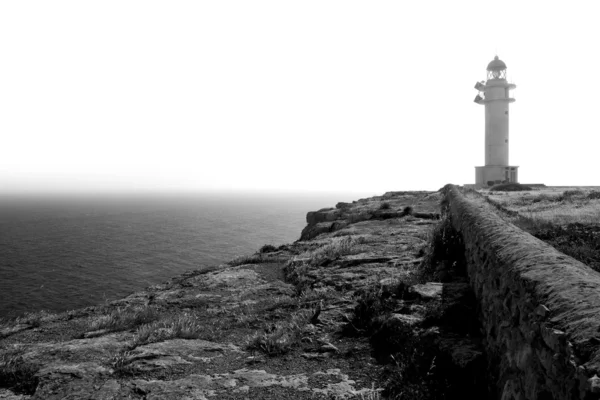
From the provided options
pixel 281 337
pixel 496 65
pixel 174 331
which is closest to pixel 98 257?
pixel 174 331

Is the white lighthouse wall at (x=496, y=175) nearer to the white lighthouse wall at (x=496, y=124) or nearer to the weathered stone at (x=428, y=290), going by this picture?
the white lighthouse wall at (x=496, y=124)

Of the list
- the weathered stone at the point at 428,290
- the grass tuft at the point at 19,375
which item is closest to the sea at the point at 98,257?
the grass tuft at the point at 19,375

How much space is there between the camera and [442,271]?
8.28 metres

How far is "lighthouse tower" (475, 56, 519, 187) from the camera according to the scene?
54.1 metres

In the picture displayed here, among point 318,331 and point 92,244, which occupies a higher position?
point 318,331

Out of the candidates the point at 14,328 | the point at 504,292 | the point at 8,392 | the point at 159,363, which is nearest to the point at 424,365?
the point at 504,292

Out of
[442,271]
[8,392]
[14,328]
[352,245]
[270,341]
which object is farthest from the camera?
[352,245]

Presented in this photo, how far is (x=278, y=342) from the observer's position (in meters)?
6.54

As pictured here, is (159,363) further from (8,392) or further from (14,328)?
(14,328)

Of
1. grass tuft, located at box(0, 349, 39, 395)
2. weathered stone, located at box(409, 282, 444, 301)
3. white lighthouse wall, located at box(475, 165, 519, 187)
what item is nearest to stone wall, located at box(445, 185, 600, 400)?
weathered stone, located at box(409, 282, 444, 301)

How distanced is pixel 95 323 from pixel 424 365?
741 cm

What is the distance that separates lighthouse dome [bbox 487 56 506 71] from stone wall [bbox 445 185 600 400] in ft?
202

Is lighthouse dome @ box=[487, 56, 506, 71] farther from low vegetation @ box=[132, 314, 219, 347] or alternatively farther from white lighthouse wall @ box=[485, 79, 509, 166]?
low vegetation @ box=[132, 314, 219, 347]

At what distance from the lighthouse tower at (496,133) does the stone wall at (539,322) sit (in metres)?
54.5
